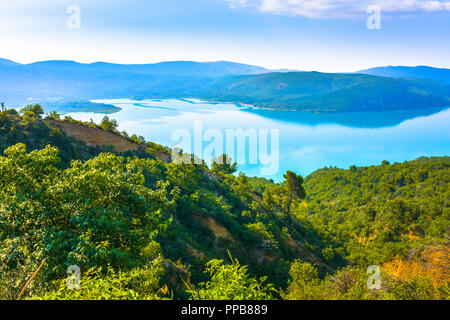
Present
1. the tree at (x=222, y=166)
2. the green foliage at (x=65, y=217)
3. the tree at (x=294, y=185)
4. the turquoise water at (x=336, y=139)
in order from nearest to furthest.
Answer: the green foliage at (x=65, y=217) → the tree at (x=294, y=185) → the tree at (x=222, y=166) → the turquoise water at (x=336, y=139)

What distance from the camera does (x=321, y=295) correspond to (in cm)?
697

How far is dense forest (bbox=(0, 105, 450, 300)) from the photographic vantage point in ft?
14.5

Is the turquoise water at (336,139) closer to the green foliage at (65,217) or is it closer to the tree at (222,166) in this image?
the tree at (222,166)

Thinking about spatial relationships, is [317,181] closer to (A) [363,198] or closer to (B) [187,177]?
(A) [363,198]

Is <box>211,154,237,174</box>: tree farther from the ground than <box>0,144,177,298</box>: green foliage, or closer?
closer

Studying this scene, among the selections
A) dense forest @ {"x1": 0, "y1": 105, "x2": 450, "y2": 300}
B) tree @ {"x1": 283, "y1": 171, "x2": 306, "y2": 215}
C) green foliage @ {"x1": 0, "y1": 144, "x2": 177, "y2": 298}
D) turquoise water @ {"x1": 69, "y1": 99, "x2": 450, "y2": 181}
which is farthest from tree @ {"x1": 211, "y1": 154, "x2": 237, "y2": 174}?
green foliage @ {"x1": 0, "y1": 144, "x2": 177, "y2": 298}

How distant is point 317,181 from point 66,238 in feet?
195

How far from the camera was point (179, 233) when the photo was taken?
15.5 m

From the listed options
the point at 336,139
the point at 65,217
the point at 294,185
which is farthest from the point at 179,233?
the point at 336,139

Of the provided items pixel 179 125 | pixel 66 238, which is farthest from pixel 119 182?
pixel 179 125

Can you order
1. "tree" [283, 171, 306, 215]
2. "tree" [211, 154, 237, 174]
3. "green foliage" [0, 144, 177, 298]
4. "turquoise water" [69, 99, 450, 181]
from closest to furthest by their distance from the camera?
"green foliage" [0, 144, 177, 298] < "tree" [283, 171, 306, 215] < "tree" [211, 154, 237, 174] < "turquoise water" [69, 99, 450, 181]

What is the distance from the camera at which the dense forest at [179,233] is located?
4.41 m

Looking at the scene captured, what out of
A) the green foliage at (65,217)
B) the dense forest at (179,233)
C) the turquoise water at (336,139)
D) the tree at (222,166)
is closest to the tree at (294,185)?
the dense forest at (179,233)

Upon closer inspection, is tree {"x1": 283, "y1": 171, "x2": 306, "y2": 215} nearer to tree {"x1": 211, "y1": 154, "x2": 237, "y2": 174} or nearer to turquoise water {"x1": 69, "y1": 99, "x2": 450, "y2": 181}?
tree {"x1": 211, "y1": 154, "x2": 237, "y2": 174}
